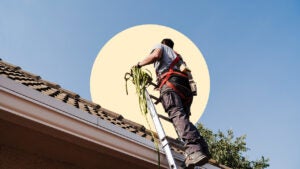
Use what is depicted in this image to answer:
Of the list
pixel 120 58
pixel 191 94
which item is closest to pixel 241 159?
pixel 120 58

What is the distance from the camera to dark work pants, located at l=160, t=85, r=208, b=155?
126 inches

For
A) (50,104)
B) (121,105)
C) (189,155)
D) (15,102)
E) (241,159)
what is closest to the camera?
(15,102)

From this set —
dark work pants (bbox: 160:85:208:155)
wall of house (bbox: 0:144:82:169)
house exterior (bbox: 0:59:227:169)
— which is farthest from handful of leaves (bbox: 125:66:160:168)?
wall of house (bbox: 0:144:82:169)

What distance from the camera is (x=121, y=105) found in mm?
5996

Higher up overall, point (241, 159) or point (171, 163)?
point (241, 159)

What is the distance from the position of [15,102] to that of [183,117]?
1.66 metres

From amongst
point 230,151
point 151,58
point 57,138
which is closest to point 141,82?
point 151,58

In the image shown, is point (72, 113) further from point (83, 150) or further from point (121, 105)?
point (121, 105)

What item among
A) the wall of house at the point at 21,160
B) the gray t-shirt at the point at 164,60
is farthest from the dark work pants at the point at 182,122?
the wall of house at the point at 21,160

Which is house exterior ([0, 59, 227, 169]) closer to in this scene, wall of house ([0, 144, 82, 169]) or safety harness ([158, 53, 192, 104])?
wall of house ([0, 144, 82, 169])

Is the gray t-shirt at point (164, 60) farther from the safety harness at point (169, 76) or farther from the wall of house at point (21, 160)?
the wall of house at point (21, 160)

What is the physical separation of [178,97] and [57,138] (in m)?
1.41

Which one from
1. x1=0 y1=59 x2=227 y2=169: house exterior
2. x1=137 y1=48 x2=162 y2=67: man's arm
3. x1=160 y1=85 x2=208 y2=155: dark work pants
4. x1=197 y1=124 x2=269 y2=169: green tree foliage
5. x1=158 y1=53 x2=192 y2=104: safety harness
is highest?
x1=197 y1=124 x2=269 y2=169: green tree foliage

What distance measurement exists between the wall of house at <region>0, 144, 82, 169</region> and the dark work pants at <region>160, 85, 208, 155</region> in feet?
A: 3.94
